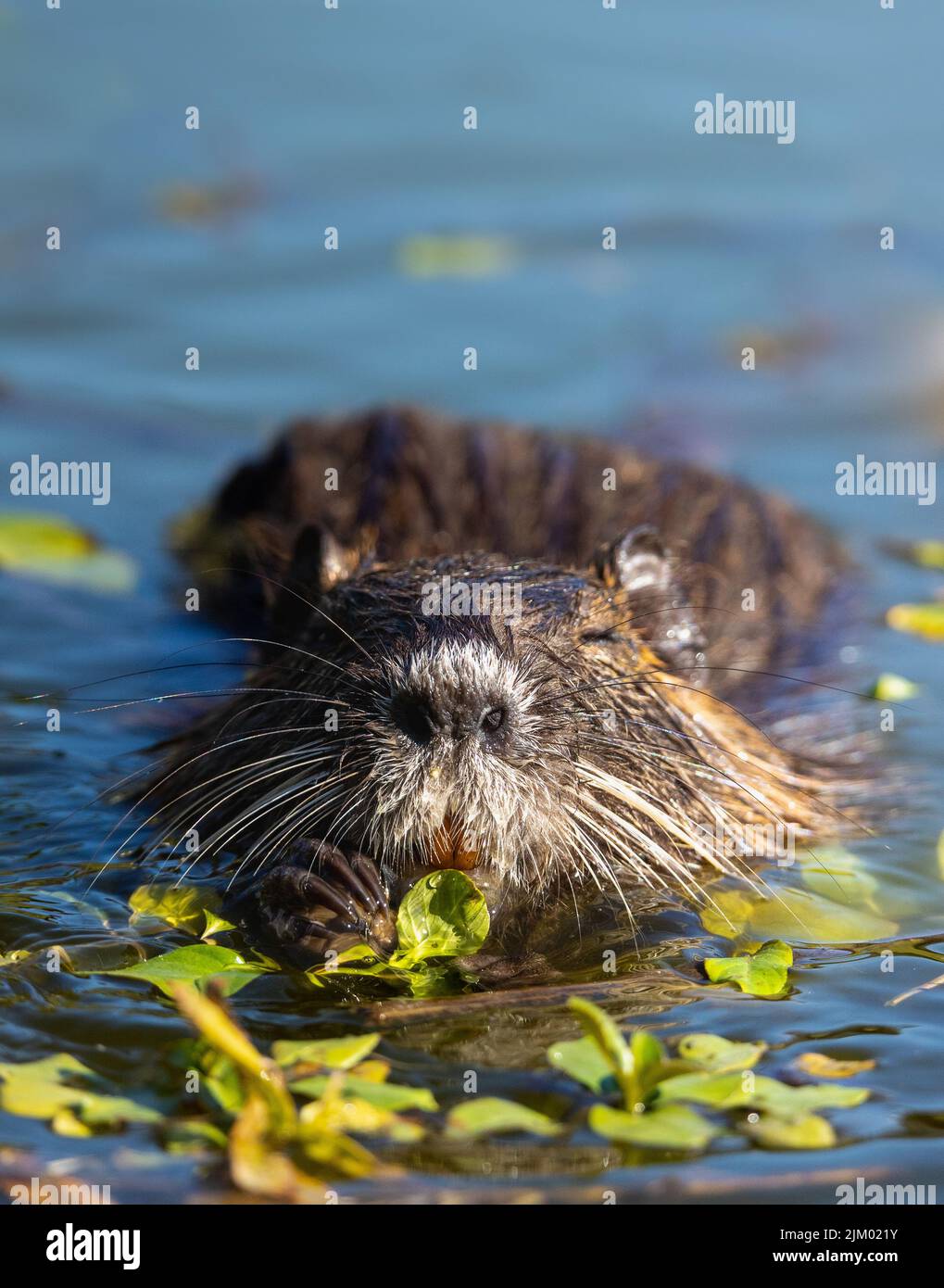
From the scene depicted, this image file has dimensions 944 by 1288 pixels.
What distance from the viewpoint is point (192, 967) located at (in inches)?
134

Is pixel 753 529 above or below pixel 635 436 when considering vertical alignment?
below

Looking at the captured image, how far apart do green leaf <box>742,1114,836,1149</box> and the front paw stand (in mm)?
870

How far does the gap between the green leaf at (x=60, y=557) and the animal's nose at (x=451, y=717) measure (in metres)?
3.14

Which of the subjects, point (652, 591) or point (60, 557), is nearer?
point (652, 591)

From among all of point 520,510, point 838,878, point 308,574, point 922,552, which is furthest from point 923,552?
point 308,574

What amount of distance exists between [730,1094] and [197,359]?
610 cm

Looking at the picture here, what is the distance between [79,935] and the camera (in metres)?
3.65

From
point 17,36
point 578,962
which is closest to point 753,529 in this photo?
point 578,962

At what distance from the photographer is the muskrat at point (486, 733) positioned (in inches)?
135

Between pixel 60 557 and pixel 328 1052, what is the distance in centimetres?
382

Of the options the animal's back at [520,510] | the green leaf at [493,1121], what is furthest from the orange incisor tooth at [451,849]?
the animal's back at [520,510]

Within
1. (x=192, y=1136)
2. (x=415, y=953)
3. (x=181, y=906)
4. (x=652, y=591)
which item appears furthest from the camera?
(x=652, y=591)

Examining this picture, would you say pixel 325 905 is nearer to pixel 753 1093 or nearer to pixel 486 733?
pixel 486 733

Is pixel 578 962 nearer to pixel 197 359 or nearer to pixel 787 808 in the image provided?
pixel 787 808
